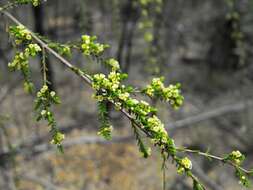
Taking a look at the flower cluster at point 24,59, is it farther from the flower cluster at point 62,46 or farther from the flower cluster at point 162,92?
the flower cluster at point 162,92

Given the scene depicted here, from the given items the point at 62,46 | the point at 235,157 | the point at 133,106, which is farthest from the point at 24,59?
the point at 235,157

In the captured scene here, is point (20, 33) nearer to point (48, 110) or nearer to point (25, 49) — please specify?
point (25, 49)

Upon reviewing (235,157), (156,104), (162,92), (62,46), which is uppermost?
(156,104)

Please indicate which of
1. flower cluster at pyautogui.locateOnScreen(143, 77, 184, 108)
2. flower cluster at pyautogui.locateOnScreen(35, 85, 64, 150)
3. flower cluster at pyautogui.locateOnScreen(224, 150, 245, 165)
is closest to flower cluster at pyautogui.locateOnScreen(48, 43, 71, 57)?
flower cluster at pyautogui.locateOnScreen(35, 85, 64, 150)

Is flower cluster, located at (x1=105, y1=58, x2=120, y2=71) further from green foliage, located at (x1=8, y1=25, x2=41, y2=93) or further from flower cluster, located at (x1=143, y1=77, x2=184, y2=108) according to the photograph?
green foliage, located at (x1=8, y1=25, x2=41, y2=93)

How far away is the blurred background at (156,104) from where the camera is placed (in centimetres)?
502

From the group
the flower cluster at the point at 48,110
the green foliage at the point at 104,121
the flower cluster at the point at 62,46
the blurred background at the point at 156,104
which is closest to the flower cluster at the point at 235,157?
the green foliage at the point at 104,121

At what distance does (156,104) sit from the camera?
414cm

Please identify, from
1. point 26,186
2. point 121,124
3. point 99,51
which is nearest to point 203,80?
point 121,124

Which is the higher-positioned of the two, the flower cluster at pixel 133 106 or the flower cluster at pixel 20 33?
the flower cluster at pixel 20 33

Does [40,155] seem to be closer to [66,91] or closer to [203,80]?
[66,91]

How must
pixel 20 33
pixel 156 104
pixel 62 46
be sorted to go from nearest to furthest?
pixel 20 33
pixel 62 46
pixel 156 104

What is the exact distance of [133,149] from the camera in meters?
5.93

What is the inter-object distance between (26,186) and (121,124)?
1927 mm
